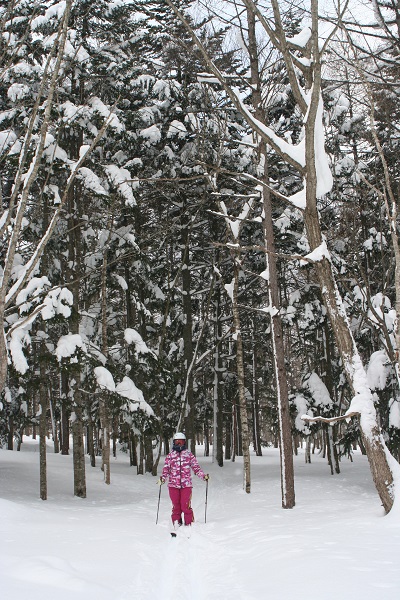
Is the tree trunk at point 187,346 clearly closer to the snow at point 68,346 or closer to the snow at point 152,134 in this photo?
the snow at point 152,134

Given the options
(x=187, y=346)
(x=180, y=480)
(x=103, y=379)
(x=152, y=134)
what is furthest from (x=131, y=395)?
(x=152, y=134)

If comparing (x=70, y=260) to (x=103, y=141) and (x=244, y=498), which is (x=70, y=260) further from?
(x=244, y=498)

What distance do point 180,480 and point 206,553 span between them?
2880 millimetres

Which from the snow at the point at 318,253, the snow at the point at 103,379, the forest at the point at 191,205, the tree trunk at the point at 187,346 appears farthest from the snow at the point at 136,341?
the snow at the point at 318,253

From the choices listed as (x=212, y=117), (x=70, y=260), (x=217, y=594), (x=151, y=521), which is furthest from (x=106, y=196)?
(x=217, y=594)

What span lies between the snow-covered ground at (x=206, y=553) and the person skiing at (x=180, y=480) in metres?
0.36

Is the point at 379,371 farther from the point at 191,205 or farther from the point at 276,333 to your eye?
the point at 191,205

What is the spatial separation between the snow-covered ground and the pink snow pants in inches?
10.0

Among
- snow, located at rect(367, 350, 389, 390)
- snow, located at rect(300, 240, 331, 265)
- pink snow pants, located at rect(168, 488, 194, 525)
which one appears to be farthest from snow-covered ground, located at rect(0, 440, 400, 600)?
snow, located at rect(300, 240, 331, 265)

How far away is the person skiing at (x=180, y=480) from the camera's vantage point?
938 cm

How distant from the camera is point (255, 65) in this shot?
11.6 metres

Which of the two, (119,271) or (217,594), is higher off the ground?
(119,271)

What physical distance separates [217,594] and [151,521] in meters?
5.41

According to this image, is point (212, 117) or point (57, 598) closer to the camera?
point (57, 598)
